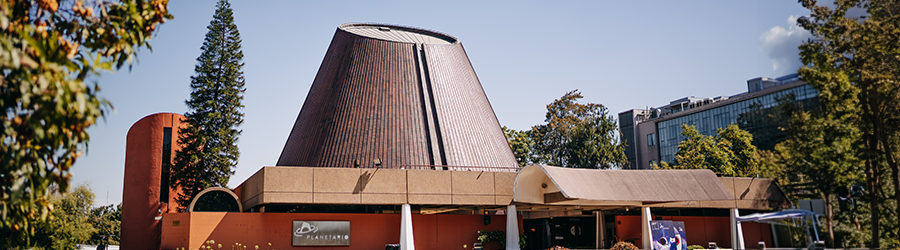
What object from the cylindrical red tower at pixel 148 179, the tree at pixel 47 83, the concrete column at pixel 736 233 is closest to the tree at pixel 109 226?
the cylindrical red tower at pixel 148 179

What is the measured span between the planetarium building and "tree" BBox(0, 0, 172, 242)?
12.7 m

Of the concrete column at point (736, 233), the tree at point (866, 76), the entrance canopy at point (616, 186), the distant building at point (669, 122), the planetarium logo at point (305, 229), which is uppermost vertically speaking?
the distant building at point (669, 122)

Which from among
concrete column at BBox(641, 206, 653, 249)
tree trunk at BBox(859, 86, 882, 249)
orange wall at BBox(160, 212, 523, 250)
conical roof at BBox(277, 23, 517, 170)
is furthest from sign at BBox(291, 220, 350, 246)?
tree trunk at BBox(859, 86, 882, 249)

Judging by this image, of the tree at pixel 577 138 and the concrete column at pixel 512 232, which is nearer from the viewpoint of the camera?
the concrete column at pixel 512 232

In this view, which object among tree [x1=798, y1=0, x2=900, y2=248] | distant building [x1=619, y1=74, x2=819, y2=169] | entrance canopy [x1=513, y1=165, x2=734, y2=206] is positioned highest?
distant building [x1=619, y1=74, x2=819, y2=169]

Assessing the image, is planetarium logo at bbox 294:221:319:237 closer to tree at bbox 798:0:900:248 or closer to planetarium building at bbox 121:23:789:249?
planetarium building at bbox 121:23:789:249

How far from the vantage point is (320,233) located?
21.6 m

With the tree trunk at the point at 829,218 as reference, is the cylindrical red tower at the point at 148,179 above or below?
above

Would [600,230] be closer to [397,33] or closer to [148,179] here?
[397,33]

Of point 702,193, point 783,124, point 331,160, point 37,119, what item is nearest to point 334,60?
point 331,160

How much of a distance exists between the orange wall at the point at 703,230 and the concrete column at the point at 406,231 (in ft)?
33.4

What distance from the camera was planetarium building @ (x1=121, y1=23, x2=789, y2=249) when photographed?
818 inches

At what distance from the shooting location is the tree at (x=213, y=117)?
33.3m

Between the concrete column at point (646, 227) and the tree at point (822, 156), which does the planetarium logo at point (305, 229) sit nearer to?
the concrete column at point (646, 227)
